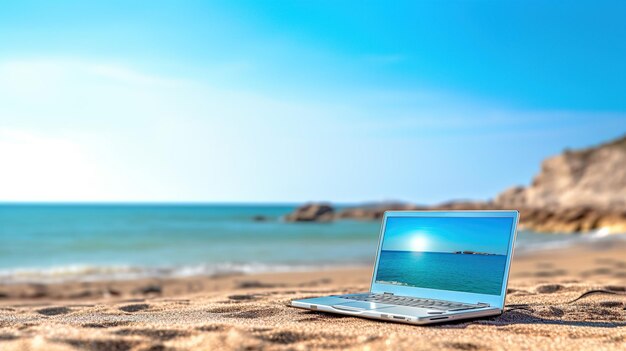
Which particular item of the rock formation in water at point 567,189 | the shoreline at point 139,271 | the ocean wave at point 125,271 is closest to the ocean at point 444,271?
the shoreline at point 139,271

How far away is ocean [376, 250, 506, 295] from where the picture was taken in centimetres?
343

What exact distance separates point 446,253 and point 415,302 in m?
0.36

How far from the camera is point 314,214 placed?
210 feet

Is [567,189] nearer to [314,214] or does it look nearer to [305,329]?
[314,214]

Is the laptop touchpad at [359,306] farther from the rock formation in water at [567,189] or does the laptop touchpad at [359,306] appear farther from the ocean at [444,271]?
the rock formation in water at [567,189]

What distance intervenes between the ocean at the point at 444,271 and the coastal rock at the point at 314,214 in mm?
59559

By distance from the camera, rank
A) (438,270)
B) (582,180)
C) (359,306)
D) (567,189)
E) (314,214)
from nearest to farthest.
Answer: (359,306) → (438,270) → (582,180) → (567,189) → (314,214)

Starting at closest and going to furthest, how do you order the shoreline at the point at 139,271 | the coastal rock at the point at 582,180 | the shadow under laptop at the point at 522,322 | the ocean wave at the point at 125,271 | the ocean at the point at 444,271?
the shadow under laptop at the point at 522,322
the ocean at the point at 444,271
the shoreline at the point at 139,271
the ocean wave at the point at 125,271
the coastal rock at the point at 582,180

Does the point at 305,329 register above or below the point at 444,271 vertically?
below

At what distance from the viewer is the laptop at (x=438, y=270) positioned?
11.0 ft

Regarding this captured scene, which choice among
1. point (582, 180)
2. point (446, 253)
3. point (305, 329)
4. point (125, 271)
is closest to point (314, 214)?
point (582, 180)

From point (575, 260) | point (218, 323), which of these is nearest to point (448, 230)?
point (218, 323)

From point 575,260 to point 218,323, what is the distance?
50.9ft

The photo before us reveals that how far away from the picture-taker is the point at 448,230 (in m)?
3.65
